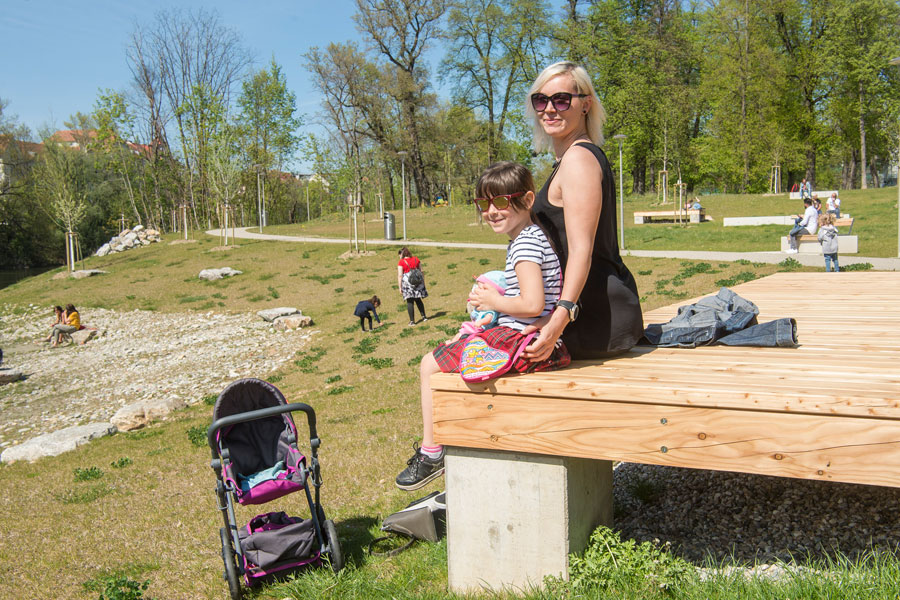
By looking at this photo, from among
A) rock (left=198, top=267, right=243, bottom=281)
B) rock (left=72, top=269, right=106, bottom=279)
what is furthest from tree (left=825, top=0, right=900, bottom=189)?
rock (left=72, top=269, right=106, bottom=279)

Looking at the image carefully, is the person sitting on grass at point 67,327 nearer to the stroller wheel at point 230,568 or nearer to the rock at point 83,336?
the rock at point 83,336

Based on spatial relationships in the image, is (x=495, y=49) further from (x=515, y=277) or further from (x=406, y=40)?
(x=515, y=277)

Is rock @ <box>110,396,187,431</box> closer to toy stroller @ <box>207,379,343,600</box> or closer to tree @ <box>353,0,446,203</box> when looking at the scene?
toy stroller @ <box>207,379,343,600</box>

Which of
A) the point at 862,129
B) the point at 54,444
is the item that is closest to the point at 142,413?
the point at 54,444

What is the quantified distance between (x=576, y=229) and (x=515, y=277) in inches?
15.3

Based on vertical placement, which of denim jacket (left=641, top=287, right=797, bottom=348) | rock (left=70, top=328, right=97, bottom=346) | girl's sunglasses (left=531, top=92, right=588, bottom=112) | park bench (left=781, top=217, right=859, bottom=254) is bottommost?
rock (left=70, top=328, right=97, bottom=346)

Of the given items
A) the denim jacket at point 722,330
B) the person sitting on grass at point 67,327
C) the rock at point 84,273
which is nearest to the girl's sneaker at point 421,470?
the denim jacket at point 722,330

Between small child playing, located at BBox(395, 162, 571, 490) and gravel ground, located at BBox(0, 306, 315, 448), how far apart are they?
1008 cm

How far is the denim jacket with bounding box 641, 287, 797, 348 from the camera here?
139 inches

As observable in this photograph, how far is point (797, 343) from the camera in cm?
352

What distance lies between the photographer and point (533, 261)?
3010 mm

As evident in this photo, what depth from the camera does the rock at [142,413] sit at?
34.2ft

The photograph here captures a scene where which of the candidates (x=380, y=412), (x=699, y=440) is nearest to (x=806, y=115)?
(x=380, y=412)

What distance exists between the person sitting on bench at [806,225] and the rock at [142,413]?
648 inches
